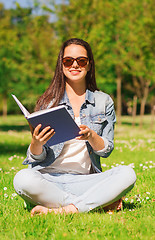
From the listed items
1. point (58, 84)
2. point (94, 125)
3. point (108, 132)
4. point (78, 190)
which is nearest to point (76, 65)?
point (58, 84)

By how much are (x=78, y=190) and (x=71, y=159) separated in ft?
1.16

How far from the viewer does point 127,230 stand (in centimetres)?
290

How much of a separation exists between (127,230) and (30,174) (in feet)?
3.54

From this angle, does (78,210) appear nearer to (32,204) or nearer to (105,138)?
(32,204)

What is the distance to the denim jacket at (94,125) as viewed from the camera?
11.6 feet

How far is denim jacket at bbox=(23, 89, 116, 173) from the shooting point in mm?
3545

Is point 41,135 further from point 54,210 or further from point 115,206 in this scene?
point 115,206

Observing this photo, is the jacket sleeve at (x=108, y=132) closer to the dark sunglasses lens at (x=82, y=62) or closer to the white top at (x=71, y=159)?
the white top at (x=71, y=159)

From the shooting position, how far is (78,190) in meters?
3.50

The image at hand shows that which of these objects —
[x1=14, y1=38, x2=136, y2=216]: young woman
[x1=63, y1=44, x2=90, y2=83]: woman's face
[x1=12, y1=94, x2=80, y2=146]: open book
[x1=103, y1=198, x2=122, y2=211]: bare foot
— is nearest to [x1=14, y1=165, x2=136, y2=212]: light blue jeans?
[x1=14, y1=38, x2=136, y2=216]: young woman

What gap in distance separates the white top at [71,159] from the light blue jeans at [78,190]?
0.71 ft

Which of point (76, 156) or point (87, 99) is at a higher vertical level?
point (87, 99)

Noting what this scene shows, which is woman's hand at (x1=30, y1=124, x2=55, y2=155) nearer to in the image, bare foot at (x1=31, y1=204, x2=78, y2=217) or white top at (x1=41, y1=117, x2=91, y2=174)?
white top at (x1=41, y1=117, x2=91, y2=174)

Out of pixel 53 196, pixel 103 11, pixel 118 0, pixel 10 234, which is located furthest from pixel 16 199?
pixel 118 0
